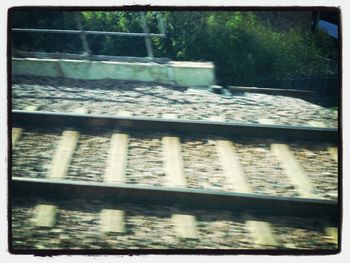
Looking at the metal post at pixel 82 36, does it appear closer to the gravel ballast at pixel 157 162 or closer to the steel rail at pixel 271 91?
the gravel ballast at pixel 157 162

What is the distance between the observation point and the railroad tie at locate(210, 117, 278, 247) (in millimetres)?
2295

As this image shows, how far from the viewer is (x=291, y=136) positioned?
2.88 metres

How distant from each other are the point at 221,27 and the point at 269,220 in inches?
52.3

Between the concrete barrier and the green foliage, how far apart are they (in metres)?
0.08

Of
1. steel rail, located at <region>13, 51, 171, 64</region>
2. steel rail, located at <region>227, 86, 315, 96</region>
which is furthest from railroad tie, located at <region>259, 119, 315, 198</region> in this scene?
steel rail, located at <region>13, 51, 171, 64</region>

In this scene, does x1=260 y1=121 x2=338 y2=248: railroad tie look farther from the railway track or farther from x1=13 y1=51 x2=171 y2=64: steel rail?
x1=13 y1=51 x2=171 y2=64: steel rail

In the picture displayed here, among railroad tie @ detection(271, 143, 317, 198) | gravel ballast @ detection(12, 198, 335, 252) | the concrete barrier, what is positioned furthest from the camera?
the concrete barrier

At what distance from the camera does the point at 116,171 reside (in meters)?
2.55

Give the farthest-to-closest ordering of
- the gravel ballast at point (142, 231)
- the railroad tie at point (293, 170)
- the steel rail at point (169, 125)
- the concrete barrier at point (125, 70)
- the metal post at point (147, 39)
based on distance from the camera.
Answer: the steel rail at point (169, 125) < the concrete barrier at point (125, 70) < the railroad tie at point (293, 170) < the metal post at point (147, 39) < the gravel ballast at point (142, 231)

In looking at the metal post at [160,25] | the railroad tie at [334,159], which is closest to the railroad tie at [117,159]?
the metal post at [160,25]

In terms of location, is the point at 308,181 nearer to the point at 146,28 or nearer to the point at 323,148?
the point at 323,148

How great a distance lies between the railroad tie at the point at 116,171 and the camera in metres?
2.31

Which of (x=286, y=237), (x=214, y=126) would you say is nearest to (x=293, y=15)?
(x=214, y=126)

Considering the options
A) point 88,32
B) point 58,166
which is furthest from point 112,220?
point 88,32
